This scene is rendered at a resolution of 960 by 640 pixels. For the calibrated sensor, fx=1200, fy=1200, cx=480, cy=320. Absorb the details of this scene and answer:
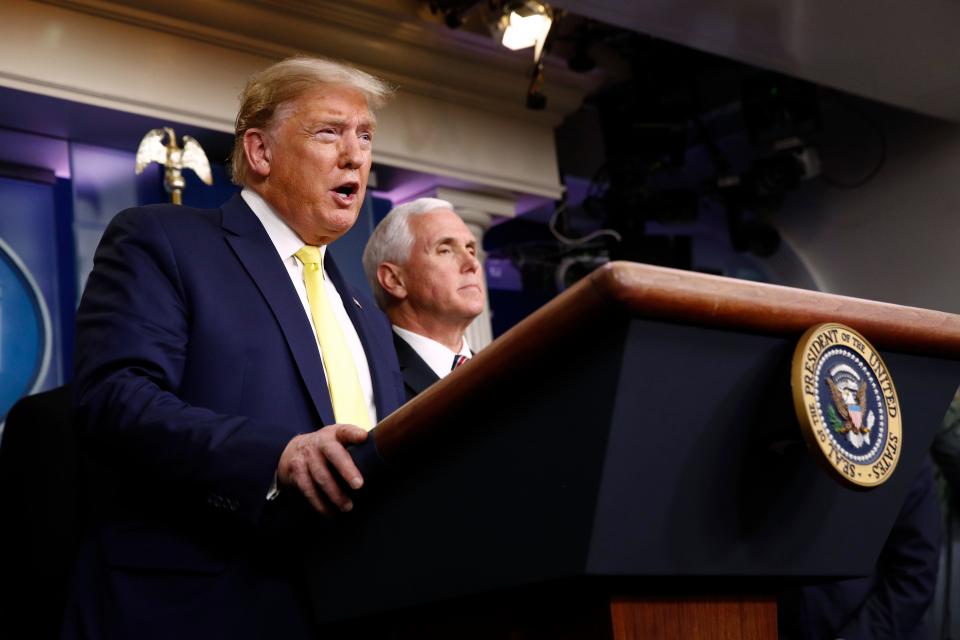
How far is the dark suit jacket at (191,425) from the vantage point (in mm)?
1101

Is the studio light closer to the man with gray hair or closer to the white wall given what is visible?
the man with gray hair

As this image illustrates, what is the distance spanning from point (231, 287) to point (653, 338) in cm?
57

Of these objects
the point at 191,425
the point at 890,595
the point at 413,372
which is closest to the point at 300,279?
the point at 191,425

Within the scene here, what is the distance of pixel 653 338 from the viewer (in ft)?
2.81

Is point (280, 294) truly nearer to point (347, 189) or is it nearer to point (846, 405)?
point (347, 189)

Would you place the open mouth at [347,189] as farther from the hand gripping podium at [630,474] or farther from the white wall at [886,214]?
the white wall at [886,214]

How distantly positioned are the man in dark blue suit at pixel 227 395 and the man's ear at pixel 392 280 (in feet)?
4.07

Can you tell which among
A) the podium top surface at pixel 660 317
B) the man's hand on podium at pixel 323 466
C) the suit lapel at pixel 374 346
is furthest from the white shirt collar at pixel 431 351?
the podium top surface at pixel 660 317

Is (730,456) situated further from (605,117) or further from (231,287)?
(605,117)

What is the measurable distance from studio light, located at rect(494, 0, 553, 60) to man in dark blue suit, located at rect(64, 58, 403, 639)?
303cm

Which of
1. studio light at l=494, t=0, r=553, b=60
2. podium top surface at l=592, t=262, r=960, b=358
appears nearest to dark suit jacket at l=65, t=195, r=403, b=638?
podium top surface at l=592, t=262, r=960, b=358

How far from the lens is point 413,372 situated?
7.94 ft

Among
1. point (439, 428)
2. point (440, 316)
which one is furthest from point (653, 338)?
point (440, 316)

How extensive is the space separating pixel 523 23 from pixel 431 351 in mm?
2136
